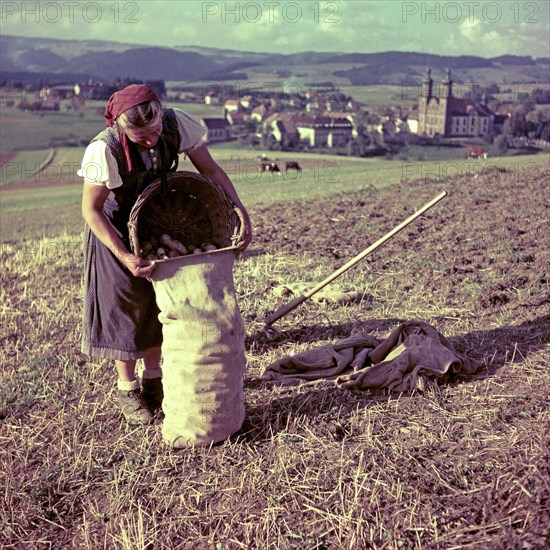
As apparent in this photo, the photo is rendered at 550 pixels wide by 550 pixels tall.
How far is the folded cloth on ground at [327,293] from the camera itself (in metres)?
5.89

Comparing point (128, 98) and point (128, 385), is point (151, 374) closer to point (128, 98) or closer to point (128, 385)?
point (128, 385)

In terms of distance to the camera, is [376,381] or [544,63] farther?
[544,63]

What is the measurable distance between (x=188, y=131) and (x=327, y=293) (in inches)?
105

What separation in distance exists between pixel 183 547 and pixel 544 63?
438ft

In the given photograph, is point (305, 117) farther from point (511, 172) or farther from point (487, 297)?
point (487, 297)

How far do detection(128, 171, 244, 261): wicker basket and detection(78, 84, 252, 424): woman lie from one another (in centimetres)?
8

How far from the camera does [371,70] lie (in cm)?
16012

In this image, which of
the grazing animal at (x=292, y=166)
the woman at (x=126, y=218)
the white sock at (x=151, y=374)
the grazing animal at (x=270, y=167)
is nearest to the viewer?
the woman at (x=126, y=218)

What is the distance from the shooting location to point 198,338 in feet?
11.4

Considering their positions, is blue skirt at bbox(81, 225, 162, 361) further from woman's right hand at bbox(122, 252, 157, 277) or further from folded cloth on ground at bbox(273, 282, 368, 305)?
folded cloth on ground at bbox(273, 282, 368, 305)

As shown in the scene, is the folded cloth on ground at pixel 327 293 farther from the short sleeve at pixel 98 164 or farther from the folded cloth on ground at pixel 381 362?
the short sleeve at pixel 98 164

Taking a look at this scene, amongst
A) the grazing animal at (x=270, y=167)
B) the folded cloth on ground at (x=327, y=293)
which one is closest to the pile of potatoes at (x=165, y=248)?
the folded cloth on ground at (x=327, y=293)

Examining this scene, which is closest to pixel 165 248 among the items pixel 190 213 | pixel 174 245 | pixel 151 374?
pixel 174 245

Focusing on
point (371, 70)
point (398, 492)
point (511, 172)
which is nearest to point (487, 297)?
point (398, 492)
